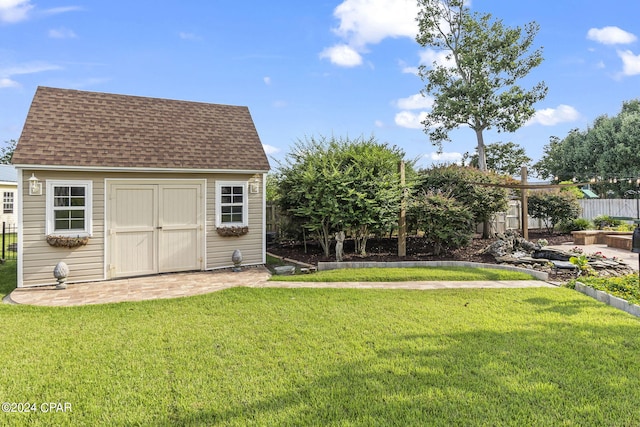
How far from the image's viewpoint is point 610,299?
577 cm

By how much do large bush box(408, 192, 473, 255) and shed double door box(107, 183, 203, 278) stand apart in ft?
18.2

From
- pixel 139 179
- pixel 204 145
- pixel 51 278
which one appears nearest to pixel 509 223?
pixel 204 145

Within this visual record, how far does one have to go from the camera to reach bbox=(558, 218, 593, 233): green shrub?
15031 mm

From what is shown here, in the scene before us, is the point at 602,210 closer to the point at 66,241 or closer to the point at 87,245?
the point at 87,245

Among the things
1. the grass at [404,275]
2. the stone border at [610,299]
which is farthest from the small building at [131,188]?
the stone border at [610,299]

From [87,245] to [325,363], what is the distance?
6491mm

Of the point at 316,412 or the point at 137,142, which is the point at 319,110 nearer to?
the point at 137,142

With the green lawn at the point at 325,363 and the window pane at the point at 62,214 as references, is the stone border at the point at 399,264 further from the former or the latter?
the window pane at the point at 62,214

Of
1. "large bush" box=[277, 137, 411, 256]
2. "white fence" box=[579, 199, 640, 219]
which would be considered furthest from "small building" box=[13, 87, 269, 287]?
"white fence" box=[579, 199, 640, 219]

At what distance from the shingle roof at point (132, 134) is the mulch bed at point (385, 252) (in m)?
2.96

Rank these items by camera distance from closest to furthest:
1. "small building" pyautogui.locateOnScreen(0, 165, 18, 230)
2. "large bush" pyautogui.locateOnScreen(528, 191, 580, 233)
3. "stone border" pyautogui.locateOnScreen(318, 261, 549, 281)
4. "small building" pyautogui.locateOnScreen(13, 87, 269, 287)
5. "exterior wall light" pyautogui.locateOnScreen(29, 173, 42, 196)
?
"exterior wall light" pyautogui.locateOnScreen(29, 173, 42, 196) < "small building" pyautogui.locateOnScreen(13, 87, 269, 287) < "stone border" pyautogui.locateOnScreen(318, 261, 549, 281) < "large bush" pyautogui.locateOnScreen(528, 191, 580, 233) < "small building" pyautogui.locateOnScreen(0, 165, 18, 230)

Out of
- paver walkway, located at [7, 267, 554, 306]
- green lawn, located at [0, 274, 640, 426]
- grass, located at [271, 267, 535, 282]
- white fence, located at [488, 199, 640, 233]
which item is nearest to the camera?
green lawn, located at [0, 274, 640, 426]

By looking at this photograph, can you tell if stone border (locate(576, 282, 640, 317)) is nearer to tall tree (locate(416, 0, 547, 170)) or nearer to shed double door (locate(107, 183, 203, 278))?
shed double door (locate(107, 183, 203, 278))

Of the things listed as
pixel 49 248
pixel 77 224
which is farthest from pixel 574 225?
pixel 49 248
